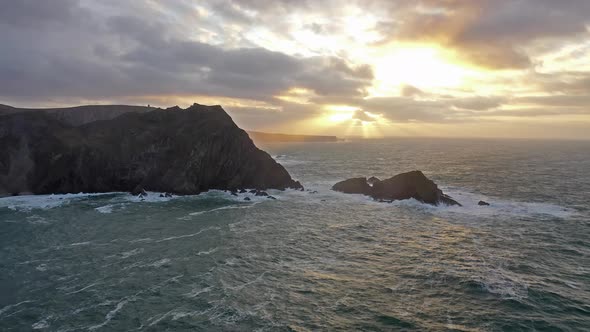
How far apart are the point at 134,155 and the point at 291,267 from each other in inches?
2482

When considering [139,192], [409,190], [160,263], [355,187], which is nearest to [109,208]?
[139,192]

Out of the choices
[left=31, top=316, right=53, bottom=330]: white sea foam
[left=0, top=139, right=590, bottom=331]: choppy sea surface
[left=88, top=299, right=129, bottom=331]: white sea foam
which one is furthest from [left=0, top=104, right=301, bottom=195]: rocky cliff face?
[left=31, top=316, right=53, bottom=330]: white sea foam

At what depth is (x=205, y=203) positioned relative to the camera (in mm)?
74562

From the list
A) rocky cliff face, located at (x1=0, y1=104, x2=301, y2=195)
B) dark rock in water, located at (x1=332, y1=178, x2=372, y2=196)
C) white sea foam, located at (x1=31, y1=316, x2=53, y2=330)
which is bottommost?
white sea foam, located at (x1=31, y1=316, x2=53, y2=330)

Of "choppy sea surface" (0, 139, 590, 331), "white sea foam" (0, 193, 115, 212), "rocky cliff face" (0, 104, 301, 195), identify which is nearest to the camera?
"choppy sea surface" (0, 139, 590, 331)

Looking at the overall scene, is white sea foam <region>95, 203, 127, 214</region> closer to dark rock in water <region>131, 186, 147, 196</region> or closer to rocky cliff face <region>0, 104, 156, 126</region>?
dark rock in water <region>131, 186, 147, 196</region>

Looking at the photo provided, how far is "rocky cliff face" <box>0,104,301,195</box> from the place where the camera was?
82.8m

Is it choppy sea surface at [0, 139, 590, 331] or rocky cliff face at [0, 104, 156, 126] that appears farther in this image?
rocky cliff face at [0, 104, 156, 126]

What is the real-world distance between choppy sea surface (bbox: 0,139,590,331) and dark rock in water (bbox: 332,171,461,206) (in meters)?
3.44

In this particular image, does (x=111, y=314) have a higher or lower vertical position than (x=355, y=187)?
lower

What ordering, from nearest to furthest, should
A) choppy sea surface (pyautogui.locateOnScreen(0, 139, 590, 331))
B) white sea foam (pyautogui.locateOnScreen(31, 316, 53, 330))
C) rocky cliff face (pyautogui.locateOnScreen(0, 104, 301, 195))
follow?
white sea foam (pyautogui.locateOnScreen(31, 316, 53, 330))
choppy sea surface (pyautogui.locateOnScreen(0, 139, 590, 331))
rocky cliff face (pyautogui.locateOnScreen(0, 104, 301, 195))

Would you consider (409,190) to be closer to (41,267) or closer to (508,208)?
(508,208)

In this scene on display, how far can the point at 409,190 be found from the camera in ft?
256

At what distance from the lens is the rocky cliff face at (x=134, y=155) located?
8281 cm
